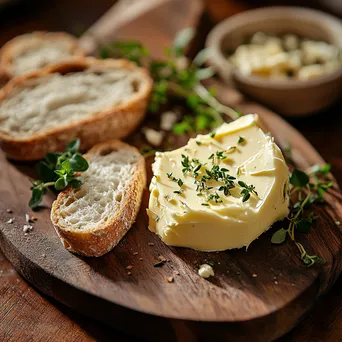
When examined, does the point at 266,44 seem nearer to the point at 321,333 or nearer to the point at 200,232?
the point at 200,232

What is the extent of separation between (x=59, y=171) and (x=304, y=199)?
4.34 ft

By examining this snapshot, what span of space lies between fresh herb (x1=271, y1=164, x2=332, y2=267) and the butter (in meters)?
0.08

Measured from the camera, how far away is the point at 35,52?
4324 millimetres

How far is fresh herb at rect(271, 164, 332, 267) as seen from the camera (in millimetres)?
2801

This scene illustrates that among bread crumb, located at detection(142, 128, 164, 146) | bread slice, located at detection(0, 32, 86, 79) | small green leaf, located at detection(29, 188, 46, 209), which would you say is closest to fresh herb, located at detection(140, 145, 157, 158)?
bread crumb, located at detection(142, 128, 164, 146)

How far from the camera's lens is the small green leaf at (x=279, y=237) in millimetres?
2801

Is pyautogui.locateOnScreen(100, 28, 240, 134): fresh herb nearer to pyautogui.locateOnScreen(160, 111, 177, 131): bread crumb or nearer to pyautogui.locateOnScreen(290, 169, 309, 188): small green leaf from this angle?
pyautogui.locateOnScreen(160, 111, 177, 131): bread crumb

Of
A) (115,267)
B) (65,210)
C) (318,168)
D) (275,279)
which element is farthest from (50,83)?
(275,279)

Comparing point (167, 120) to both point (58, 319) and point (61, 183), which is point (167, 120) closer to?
point (61, 183)

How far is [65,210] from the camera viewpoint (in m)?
2.92

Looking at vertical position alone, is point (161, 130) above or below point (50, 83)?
below

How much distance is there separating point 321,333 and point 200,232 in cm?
72

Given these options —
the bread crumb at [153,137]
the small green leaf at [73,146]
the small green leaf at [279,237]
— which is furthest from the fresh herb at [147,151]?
the small green leaf at [279,237]

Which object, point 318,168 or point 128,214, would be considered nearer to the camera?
point 128,214
